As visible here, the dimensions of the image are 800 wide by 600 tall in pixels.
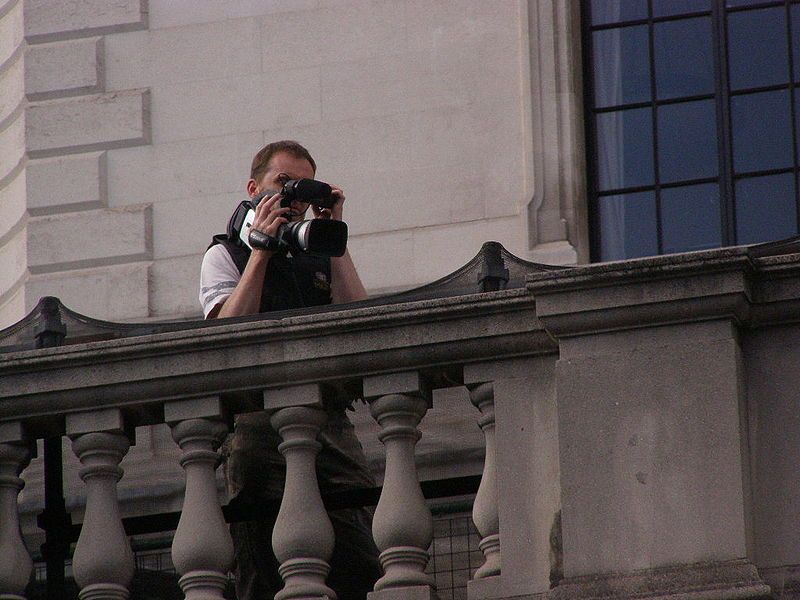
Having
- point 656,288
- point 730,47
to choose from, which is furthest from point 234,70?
point 656,288

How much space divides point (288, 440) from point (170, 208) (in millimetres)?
7619

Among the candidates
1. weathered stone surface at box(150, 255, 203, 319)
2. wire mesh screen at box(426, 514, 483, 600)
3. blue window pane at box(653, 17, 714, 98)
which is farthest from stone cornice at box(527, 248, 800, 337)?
blue window pane at box(653, 17, 714, 98)

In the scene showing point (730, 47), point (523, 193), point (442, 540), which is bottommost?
point (442, 540)

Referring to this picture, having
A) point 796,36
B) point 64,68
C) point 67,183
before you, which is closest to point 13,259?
point 67,183

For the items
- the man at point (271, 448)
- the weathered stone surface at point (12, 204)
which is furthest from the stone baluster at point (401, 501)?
the weathered stone surface at point (12, 204)

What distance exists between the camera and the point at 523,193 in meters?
14.4

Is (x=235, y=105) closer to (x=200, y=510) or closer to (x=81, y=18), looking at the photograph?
(x=81, y=18)

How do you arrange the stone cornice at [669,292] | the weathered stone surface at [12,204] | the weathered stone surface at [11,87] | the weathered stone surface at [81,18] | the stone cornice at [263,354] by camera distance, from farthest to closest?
the weathered stone surface at [11,87]
the weathered stone surface at [81,18]
the weathered stone surface at [12,204]
the stone cornice at [263,354]
the stone cornice at [669,292]

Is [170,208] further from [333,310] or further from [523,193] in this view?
[333,310]

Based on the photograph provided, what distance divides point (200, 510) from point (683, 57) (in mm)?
8065

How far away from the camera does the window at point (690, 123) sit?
14352 mm

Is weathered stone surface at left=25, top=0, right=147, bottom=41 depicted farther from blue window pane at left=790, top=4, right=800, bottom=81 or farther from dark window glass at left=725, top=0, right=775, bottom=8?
blue window pane at left=790, top=4, right=800, bottom=81

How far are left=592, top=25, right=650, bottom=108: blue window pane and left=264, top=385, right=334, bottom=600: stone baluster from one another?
302 inches

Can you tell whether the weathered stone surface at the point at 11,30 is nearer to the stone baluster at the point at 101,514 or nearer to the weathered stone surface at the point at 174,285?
the weathered stone surface at the point at 174,285
